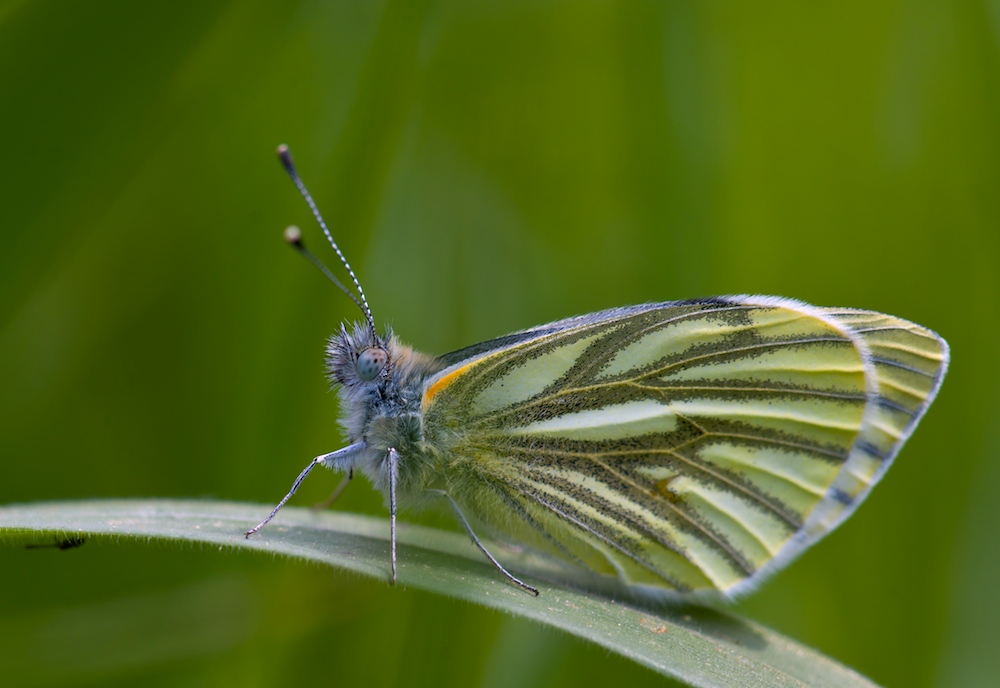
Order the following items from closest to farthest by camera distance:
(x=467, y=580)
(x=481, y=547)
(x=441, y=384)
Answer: (x=467, y=580) → (x=481, y=547) → (x=441, y=384)

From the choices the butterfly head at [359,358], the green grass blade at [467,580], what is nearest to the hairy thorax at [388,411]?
the butterfly head at [359,358]

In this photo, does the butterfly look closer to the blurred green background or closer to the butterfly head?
the butterfly head

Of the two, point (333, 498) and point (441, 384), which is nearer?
point (441, 384)

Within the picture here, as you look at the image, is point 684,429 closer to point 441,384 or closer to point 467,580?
point 441,384

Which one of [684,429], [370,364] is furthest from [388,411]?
[684,429]

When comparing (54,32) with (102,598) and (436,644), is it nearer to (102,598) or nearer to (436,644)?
(102,598)
